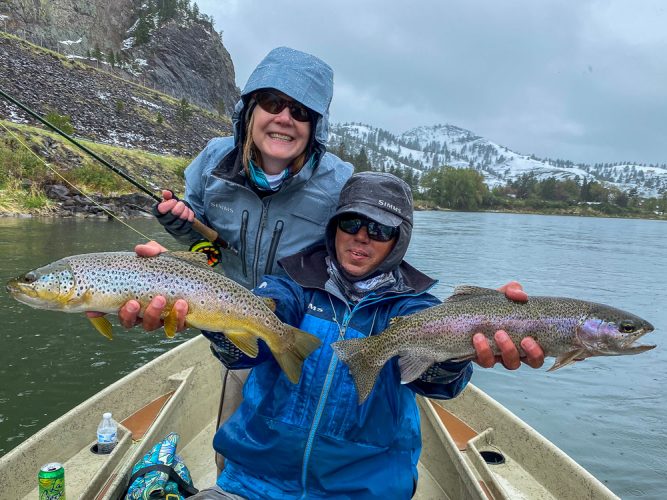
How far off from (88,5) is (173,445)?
137716 millimetres

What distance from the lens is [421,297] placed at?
3.51 metres

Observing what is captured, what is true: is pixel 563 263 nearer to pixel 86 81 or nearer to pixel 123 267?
pixel 123 267

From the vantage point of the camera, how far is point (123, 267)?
3145mm

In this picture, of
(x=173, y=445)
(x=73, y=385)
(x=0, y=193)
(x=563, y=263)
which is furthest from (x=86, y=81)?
(x=173, y=445)

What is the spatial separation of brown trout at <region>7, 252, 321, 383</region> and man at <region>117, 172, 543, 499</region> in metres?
0.14

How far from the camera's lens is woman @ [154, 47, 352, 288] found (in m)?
3.72

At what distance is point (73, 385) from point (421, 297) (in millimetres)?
7463

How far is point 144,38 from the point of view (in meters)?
113

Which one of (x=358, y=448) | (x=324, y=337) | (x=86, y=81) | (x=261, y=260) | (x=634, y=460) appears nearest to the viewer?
(x=358, y=448)

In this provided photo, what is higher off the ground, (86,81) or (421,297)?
(86,81)

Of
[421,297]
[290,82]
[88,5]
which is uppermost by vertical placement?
[88,5]

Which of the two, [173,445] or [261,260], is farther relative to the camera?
[173,445]

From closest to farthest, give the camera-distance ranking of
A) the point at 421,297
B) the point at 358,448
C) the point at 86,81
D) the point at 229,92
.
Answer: the point at 358,448, the point at 421,297, the point at 86,81, the point at 229,92

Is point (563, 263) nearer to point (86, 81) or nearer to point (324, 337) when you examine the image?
point (324, 337)
